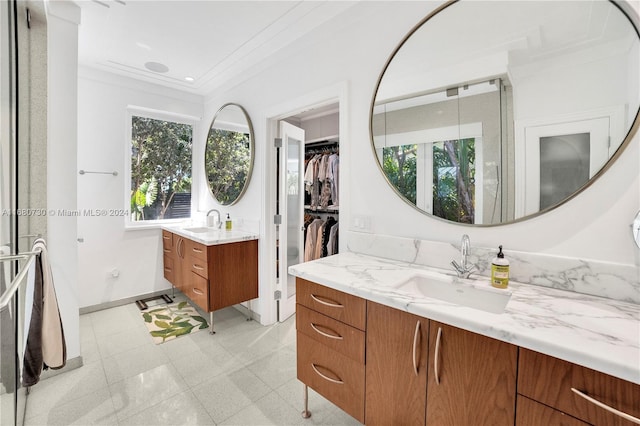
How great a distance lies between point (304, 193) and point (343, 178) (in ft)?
Answer: 5.55

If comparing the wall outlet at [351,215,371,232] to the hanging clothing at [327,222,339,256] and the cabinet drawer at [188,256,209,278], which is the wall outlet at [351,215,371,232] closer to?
the cabinet drawer at [188,256,209,278]

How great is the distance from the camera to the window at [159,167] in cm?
341

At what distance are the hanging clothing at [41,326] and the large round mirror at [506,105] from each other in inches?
73.3

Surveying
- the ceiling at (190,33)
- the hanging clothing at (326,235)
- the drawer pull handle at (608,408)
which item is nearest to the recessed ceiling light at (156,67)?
the ceiling at (190,33)

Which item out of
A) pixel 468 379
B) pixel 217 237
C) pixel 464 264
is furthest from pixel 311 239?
pixel 468 379

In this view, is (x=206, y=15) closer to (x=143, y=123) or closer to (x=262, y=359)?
(x=143, y=123)

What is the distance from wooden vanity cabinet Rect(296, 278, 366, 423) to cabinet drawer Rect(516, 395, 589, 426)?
595 mm

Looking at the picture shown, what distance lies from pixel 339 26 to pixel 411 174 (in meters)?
1.24

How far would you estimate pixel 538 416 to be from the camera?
86 cm

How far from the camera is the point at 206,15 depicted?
7.04 ft

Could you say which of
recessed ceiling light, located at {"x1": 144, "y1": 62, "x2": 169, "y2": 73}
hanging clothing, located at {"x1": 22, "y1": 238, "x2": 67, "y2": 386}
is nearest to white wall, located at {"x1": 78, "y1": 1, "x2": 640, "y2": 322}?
recessed ceiling light, located at {"x1": 144, "y1": 62, "x2": 169, "y2": 73}

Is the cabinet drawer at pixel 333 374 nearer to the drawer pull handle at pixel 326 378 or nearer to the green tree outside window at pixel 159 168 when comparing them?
the drawer pull handle at pixel 326 378

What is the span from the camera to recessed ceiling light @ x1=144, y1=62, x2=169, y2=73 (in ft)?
9.62

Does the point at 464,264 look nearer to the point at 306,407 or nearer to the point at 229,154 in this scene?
the point at 306,407
